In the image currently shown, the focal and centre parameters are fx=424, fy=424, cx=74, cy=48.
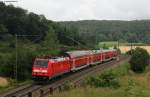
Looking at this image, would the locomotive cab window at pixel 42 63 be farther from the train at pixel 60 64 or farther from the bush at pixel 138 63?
the bush at pixel 138 63

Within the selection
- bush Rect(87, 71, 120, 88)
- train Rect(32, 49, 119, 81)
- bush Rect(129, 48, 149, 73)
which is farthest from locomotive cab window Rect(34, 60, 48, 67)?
bush Rect(129, 48, 149, 73)

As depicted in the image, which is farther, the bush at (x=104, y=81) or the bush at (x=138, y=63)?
the bush at (x=138, y=63)

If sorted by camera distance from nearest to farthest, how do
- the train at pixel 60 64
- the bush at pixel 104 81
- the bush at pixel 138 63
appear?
the bush at pixel 104 81 → the train at pixel 60 64 → the bush at pixel 138 63

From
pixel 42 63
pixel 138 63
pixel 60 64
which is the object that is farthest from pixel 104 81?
pixel 138 63

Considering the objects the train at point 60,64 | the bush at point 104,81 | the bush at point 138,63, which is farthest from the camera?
the bush at point 138,63

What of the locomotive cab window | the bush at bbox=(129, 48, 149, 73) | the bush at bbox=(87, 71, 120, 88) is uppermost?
the locomotive cab window

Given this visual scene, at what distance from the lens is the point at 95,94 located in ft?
89.4

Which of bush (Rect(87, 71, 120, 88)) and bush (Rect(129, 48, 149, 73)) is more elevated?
bush (Rect(87, 71, 120, 88))

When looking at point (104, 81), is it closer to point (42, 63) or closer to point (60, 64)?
point (42, 63)

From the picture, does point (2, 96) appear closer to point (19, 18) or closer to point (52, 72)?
point (52, 72)

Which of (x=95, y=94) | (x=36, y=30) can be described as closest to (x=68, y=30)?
(x=36, y=30)

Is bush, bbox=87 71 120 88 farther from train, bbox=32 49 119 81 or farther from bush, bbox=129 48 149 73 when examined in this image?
bush, bbox=129 48 149 73

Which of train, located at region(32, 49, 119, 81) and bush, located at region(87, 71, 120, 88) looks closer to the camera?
bush, located at region(87, 71, 120, 88)

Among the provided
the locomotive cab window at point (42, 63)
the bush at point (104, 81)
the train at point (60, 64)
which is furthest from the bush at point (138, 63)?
the bush at point (104, 81)
